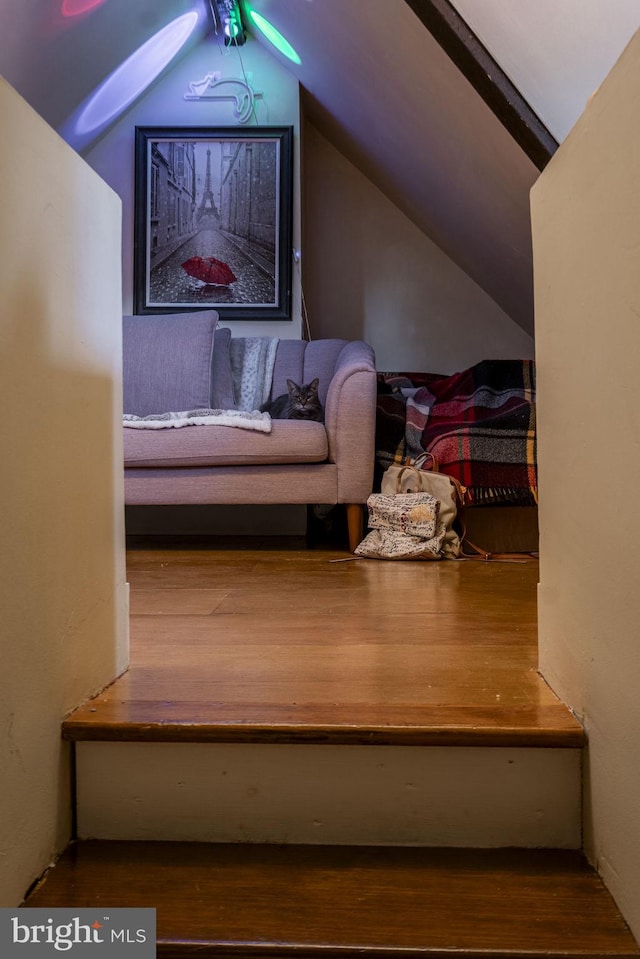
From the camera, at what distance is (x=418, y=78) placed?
2.28 meters

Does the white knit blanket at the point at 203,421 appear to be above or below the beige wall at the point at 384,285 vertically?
below

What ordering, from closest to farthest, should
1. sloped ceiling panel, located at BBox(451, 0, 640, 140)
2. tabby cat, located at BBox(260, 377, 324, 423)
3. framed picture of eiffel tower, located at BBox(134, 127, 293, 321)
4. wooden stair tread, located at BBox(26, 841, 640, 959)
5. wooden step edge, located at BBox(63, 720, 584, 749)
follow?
1. wooden stair tread, located at BBox(26, 841, 640, 959)
2. wooden step edge, located at BBox(63, 720, 584, 749)
3. sloped ceiling panel, located at BBox(451, 0, 640, 140)
4. tabby cat, located at BBox(260, 377, 324, 423)
5. framed picture of eiffel tower, located at BBox(134, 127, 293, 321)

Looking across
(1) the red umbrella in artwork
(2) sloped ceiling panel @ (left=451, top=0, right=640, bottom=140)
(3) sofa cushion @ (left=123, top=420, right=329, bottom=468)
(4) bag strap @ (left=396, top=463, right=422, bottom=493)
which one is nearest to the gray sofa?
(3) sofa cushion @ (left=123, top=420, right=329, bottom=468)

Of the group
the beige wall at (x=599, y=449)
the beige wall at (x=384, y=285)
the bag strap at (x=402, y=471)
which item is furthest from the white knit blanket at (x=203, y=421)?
the beige wall at (x=384, y=285)

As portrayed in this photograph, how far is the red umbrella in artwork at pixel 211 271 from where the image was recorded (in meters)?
3.48

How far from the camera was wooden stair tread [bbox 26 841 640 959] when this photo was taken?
2.09ft

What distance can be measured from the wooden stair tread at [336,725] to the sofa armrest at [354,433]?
1537mm

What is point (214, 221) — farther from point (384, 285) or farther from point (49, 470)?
point (49, 470)

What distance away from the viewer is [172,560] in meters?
2.25

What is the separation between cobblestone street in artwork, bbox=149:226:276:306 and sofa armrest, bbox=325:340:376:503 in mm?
1262

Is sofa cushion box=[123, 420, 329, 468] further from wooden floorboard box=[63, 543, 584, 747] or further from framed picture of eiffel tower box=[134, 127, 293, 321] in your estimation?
framed picture of eiffel tower box=[134, 127, 293, 321]

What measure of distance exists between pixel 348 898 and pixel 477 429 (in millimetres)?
1908

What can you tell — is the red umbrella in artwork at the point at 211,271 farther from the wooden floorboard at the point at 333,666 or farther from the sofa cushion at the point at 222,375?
the wooden floorboard at the point at 333,666

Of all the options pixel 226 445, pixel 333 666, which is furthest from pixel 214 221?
pixel 333 666
